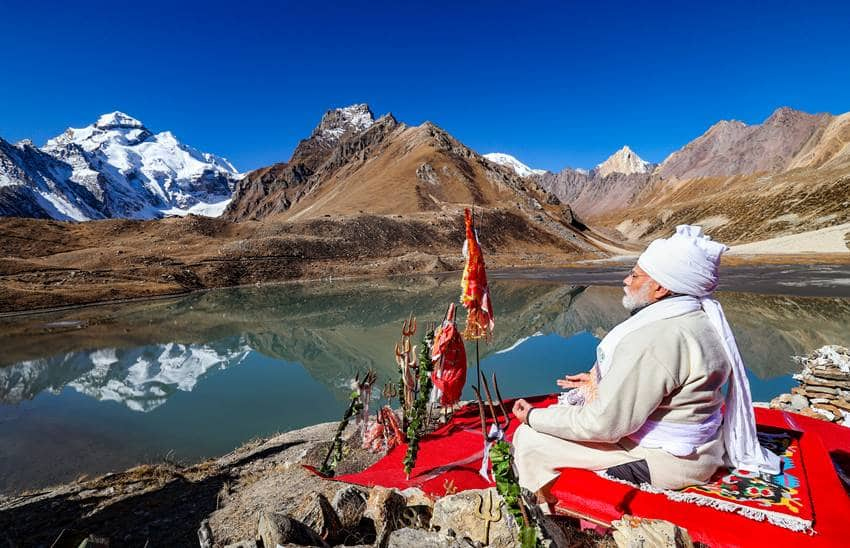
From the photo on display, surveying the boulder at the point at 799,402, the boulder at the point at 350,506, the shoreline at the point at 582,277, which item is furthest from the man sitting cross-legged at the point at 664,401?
the shoreline at the point at 582,277

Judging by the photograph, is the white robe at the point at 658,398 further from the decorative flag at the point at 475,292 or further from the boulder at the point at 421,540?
the decorative flag at the point at 475,292

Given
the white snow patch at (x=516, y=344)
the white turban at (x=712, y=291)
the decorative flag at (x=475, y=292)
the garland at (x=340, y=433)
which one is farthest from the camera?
the white snow patch at (x=516, y=344)

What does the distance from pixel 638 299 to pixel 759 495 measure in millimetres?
1518

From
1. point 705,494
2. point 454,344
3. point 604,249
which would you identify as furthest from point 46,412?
point 604,249

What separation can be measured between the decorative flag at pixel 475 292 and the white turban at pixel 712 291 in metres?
3.05

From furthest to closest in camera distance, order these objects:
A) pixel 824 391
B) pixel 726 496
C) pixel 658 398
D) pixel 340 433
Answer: pixel 824 391, pixel 340 433, pixel 726 496, pixel 658 398

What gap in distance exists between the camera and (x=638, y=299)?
3230 millimetres

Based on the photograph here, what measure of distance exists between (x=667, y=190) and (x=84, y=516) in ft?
729

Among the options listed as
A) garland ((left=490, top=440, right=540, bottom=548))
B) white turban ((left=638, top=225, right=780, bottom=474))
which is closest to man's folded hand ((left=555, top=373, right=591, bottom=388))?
white turban ((left=638, top=225, right=780, bottom=474))

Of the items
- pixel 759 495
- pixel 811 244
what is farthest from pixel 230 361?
pixel 811 244

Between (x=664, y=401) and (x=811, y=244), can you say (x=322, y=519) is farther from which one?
(x=811, y=244)

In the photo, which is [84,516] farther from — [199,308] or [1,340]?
[199,308]

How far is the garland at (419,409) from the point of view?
5.06 m

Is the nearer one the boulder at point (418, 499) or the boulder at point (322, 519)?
the boulder at point (322, 519)
